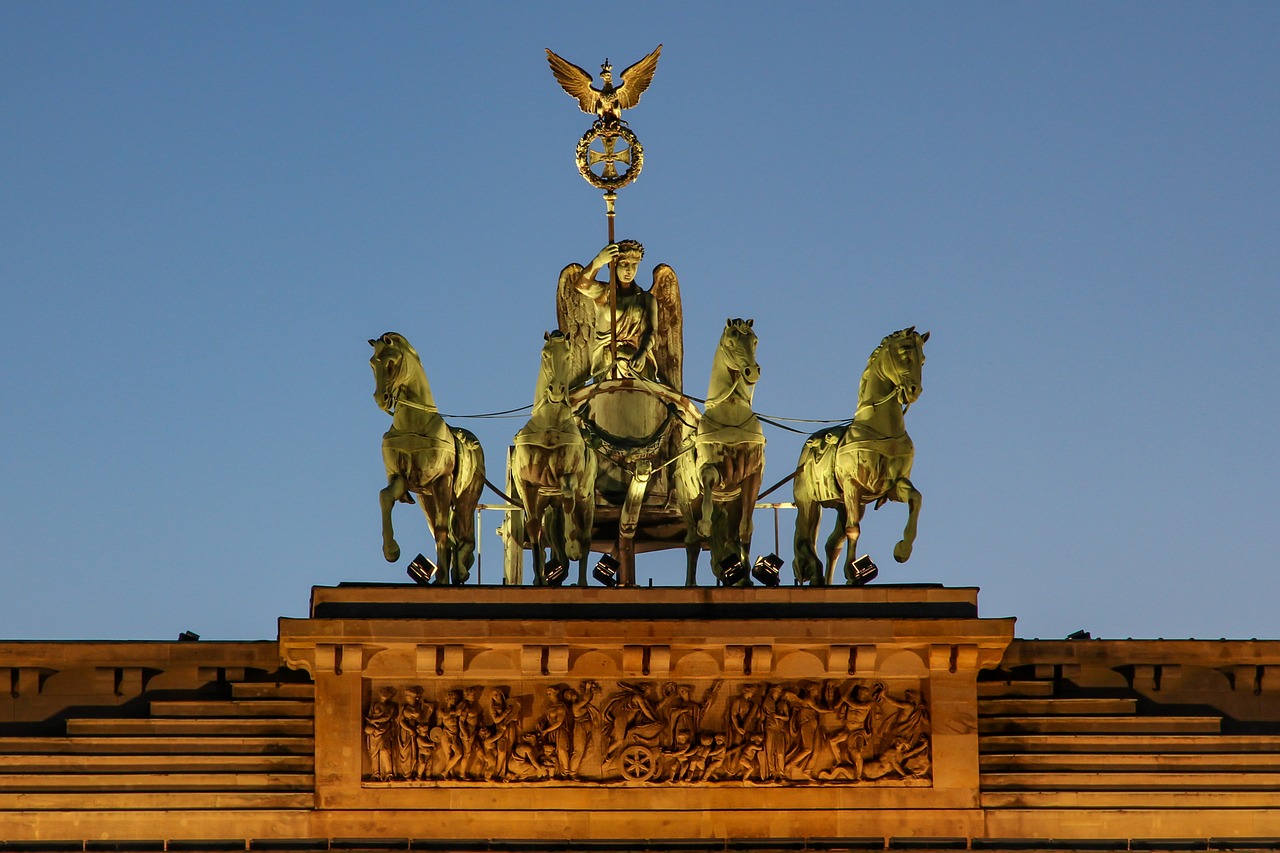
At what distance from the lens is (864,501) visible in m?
34.7

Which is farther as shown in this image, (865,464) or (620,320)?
(620,320)

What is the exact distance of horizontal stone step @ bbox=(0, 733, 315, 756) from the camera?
33.5m

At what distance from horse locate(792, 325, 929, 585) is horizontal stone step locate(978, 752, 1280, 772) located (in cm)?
217

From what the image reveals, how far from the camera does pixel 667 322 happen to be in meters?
38.7

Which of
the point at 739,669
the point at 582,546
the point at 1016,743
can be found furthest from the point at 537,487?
the point at 1016,743

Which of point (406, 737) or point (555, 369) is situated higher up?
point (555, 369)

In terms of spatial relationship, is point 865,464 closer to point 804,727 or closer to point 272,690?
point 804,727

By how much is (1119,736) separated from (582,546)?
5.30m

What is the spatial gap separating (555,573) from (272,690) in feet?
9.49

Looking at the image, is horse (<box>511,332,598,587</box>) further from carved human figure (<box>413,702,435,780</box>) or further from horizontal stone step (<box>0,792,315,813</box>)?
horizontal stone step (<box>0,792,315,813</box>)

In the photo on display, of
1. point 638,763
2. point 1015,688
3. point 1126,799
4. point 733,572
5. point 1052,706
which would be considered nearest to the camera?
point 638,763

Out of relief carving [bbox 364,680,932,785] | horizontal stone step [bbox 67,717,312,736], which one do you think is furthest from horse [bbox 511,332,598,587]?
horizontal stone step [bbox 67,717,312,736]

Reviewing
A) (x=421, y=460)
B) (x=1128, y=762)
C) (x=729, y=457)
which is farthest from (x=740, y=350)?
(x=1128, y=762)

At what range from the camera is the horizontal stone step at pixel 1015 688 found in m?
34.1
